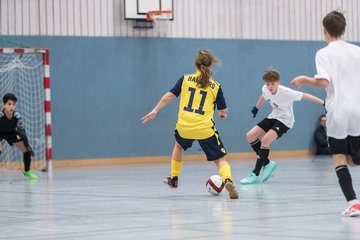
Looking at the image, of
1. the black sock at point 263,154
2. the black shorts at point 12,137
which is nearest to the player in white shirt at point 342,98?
the black sock at point 263,154

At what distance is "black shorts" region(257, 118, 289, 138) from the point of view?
14.0 meters

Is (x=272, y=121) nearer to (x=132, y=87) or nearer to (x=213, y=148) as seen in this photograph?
(x=213, y=148)

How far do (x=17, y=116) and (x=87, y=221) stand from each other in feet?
28.9

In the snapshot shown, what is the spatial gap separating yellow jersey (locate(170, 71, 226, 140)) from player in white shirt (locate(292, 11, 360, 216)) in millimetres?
3226

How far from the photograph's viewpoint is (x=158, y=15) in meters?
22.6

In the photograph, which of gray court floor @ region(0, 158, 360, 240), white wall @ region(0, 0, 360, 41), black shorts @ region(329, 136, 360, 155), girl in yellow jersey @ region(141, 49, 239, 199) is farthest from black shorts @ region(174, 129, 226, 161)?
white wall @ region(0, 0, 360, 41)

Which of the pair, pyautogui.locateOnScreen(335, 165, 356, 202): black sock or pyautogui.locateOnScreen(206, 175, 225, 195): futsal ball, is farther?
pyautogui.locateOnScreen(206, 175, 225, 195): futsal ball

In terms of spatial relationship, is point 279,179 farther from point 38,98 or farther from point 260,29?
point 260,29

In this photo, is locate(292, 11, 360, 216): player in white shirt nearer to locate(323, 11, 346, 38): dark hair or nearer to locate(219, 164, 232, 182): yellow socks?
locate(323, 11, 346, 38): dark hair

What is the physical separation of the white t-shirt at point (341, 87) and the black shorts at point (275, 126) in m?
5.91

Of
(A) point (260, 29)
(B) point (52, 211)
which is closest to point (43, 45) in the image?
(A) point (260, 29)

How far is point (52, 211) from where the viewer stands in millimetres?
9422

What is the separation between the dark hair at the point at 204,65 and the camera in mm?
11078

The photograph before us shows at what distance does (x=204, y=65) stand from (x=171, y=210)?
2.54 meters
